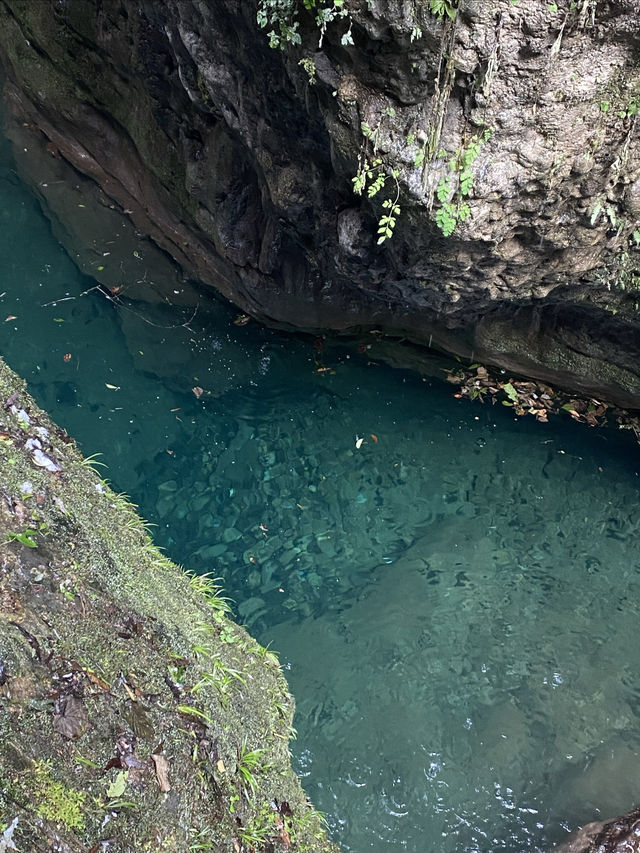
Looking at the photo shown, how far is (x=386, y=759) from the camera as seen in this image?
15.2 ft

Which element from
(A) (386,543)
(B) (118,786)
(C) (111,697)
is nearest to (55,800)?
(B) (118,786)

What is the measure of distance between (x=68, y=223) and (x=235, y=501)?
5.11 meters

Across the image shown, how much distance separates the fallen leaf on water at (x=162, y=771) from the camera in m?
Result: 2.70

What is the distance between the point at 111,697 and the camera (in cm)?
278

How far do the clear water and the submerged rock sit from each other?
166 millimetres

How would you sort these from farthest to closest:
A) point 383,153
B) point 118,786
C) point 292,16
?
point 383,153
point 292,16
point 118,786

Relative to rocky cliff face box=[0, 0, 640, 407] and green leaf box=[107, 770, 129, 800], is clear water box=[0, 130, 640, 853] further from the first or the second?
green leaf box=[107, 770, 129, 800]

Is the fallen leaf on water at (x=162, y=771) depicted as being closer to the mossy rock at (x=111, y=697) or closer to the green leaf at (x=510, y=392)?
the mossy rock at (x=111, y=697)

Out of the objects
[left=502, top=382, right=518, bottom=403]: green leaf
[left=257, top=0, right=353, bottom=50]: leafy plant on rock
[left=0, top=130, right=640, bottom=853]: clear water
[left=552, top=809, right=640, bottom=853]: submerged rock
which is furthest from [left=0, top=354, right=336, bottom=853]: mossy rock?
[left=502, top=382, right=518, bottom=403]: green leaf

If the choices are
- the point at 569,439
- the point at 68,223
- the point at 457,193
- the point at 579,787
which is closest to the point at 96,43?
the point at 68,223

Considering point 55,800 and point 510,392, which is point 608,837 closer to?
point 55,800

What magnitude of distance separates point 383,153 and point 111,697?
11.9 ft

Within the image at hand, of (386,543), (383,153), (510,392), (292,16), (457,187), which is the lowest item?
(386,543)

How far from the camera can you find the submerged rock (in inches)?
161
